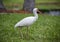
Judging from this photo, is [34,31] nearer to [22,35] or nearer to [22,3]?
[22,35]

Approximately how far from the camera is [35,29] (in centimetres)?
250

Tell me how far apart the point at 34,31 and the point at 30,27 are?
0.06 m

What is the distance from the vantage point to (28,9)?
8.33 feet

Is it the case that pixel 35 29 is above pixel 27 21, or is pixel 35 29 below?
below

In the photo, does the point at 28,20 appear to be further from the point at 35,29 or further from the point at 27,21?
the point at 35,29

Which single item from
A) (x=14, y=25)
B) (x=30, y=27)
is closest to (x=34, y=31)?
(x=30, y=27)

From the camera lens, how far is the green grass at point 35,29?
8.00 feet

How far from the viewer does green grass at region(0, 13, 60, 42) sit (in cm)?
244

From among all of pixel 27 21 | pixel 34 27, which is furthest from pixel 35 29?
pixel 27 21

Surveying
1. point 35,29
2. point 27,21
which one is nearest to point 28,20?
point 27,21

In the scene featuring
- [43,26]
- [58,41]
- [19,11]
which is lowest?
[58,41]

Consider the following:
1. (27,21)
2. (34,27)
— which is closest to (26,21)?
(27,21)

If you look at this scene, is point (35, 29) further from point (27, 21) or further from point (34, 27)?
point (27, 21)

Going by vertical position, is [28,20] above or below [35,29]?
above
